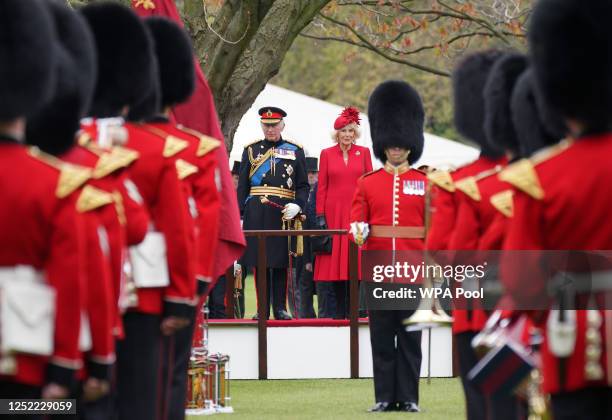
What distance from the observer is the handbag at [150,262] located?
6.64m

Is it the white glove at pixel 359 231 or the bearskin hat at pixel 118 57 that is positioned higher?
the bearskin hat at pixel 118 57

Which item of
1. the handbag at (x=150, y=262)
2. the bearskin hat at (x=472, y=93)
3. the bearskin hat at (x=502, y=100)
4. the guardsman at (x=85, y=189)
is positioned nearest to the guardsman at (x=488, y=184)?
the bearskin hat at (x=502, y=100)

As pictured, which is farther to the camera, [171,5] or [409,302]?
[409,302]

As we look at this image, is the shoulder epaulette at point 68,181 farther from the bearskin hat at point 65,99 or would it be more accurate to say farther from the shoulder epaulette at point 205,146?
the shoulder epaulette at point 205,146

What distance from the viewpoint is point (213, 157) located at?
7512 millimetres

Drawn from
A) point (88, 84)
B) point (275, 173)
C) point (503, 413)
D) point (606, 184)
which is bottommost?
point (503, 413)

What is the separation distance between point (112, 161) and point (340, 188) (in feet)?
26.8

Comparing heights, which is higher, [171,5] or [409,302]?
[171,5]

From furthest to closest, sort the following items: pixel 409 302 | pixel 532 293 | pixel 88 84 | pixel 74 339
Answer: pixel 409 302 < pixel 88 84 < pixel 532 293 < pixel 74 339

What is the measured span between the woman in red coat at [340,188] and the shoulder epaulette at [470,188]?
5.95 meters

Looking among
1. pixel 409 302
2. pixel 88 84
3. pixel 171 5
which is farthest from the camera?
pixel 409 302

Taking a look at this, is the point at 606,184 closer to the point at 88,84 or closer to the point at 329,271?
the point at 88,84

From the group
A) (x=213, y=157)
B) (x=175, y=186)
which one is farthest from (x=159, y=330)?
(x=213, y=157)

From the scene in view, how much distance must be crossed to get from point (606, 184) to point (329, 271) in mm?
8591
